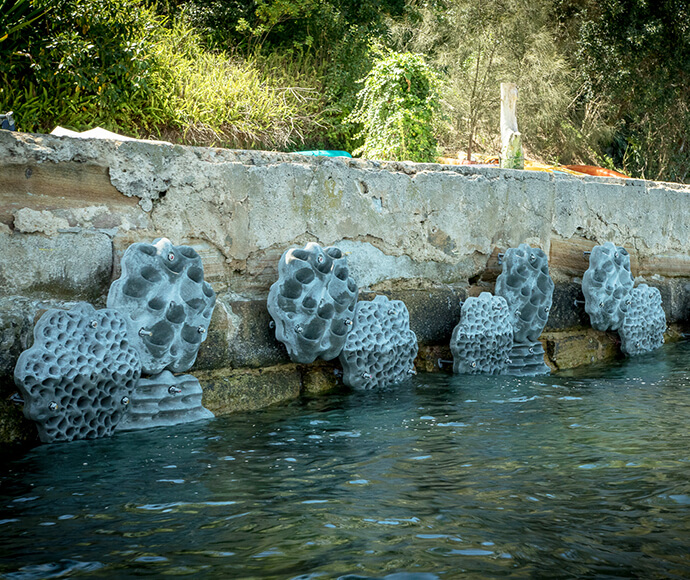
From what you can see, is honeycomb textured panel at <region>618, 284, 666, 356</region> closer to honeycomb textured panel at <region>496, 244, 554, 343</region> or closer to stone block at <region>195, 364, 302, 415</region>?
honeycomb textured panel at <region>496, 244, 554, 343</region>

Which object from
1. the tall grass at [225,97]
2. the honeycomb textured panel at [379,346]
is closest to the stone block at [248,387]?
the honeycomb textured panel at [379,346]

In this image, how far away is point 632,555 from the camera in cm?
159

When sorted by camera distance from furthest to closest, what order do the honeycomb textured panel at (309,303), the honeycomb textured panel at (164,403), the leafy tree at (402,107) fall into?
the leafy tree at (402,107) → the honeycomb textured panel at (309,303) → the honeycomb textured panel at (164,403)

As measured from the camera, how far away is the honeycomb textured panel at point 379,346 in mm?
3381

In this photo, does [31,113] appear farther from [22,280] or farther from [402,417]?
[402,417]

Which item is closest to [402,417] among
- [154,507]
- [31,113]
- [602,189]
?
[154,507]

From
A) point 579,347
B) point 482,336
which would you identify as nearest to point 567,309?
point 579,347

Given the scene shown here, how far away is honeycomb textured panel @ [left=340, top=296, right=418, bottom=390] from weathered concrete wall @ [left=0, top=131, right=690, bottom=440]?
0.52 ft

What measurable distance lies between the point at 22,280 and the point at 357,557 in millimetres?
1669

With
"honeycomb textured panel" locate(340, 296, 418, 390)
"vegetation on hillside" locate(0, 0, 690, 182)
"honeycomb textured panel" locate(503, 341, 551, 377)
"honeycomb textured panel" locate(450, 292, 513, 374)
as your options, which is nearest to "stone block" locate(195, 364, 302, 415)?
"honeycomb textured panel" locate(340, 296, 418, 390)

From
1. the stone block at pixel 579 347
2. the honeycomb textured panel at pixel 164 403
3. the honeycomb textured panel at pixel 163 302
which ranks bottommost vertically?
the stone block at pixel 579 347

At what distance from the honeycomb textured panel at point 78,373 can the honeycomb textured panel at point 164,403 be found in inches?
2.4

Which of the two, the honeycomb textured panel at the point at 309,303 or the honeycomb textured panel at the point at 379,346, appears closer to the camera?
the honeycomb textured panel at the point at 309,303

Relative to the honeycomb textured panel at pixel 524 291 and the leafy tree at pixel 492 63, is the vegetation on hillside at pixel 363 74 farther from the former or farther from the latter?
the honeycomb textured panel at pixel 524 291
